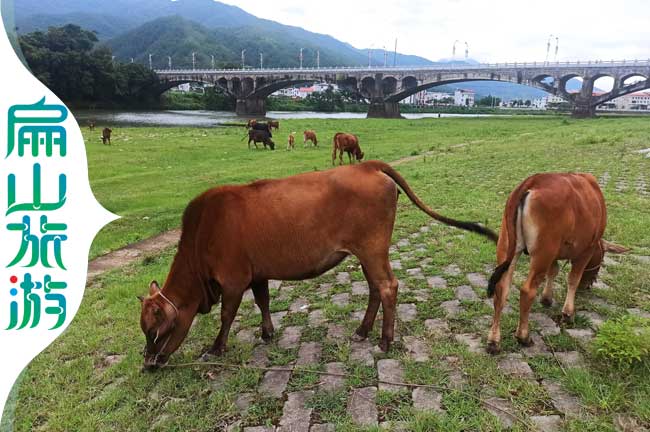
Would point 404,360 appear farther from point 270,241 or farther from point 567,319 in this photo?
point 567,319

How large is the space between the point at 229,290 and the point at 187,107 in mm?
91799

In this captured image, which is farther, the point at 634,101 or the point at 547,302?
the point at 634,101

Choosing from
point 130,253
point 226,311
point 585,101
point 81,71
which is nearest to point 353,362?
point 226,311

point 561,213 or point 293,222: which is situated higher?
point 561,213

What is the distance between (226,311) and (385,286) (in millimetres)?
1388

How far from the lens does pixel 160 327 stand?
3.69 meters

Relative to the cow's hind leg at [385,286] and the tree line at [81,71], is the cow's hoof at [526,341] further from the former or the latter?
the tree line at [81,71]

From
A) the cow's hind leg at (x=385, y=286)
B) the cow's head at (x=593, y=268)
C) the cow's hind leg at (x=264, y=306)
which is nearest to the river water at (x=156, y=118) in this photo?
the cow's hind leg at (x=264, y=306)

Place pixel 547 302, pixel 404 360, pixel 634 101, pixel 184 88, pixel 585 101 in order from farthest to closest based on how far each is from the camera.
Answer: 1. pixel 634 101
2. pixel 184 88
3. pixel 585 101
4. pixel 547 302
5. pixel 404 360

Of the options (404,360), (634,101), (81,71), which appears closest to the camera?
(404,360)

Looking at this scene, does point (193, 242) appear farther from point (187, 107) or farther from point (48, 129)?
point (187, 107)

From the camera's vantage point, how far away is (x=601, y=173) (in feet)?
37.9

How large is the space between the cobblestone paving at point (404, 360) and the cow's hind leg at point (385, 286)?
0.14 metres

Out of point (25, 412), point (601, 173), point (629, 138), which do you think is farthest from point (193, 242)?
point (629, 138)
